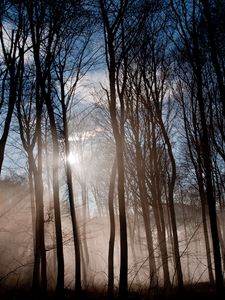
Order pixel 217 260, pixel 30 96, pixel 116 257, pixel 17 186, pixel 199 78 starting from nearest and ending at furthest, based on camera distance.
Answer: pixel 217 260, pixel 199 78, pixel 30 96, pixel 17 186, pixel 116 257

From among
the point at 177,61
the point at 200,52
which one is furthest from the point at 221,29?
the point at 177,61

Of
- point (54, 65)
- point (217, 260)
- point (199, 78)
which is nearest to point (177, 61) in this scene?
point (199, 78)

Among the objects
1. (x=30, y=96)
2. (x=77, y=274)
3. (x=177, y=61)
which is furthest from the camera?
(x=30, y=96)

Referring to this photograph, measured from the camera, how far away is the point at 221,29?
8648mm

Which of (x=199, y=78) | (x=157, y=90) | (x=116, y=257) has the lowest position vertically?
(x=116, y=257)

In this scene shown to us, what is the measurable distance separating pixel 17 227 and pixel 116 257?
14009mm

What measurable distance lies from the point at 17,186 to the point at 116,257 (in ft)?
43.9

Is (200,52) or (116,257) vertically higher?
(200,52)

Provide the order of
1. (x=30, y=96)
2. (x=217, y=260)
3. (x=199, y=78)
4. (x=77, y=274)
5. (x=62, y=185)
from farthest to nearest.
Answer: (x=62, y=185) < (x=30, y=96) < (x=77, y=274) < (x=199, y=78) < (x=217, y=260)

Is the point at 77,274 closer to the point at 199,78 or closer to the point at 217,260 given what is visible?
the point at 217,260

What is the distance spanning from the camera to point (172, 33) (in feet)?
31.9

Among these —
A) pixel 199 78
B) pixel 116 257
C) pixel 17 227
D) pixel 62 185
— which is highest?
pixel 199 78

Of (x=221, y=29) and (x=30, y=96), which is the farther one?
(x=30, y=96)

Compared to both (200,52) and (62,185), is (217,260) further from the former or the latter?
(62,185)
